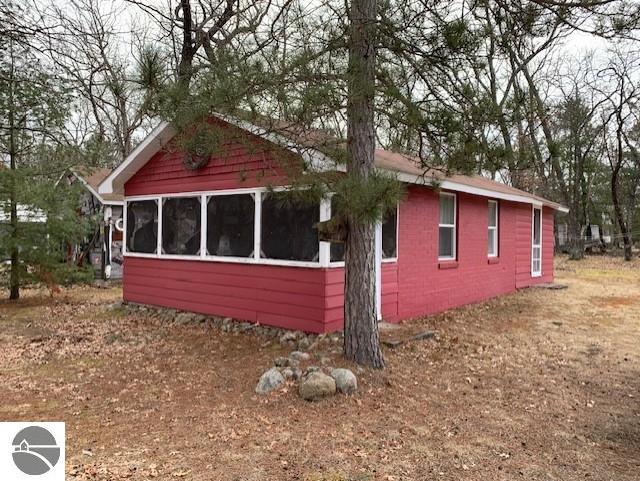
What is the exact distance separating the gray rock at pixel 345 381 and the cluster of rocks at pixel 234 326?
1.37m

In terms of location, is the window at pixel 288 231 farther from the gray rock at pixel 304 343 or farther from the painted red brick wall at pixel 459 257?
the painted red brick wall at pixel 459 257

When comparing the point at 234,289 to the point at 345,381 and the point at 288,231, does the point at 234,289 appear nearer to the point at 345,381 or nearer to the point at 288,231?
the point at 288,231

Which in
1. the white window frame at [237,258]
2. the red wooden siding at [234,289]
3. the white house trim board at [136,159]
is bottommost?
the red wooden siding at [234,289]

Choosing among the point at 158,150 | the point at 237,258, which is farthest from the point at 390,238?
the point at 158,150

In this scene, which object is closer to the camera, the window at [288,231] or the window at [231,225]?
→ the window at [288,231]

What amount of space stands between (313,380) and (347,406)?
1.28 feet

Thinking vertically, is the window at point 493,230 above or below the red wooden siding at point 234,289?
above

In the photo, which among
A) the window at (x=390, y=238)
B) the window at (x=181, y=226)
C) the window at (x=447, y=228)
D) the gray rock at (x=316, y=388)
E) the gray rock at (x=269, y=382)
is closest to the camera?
the gray rock at (x=316, y=388)

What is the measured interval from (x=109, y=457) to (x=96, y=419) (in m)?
0.87

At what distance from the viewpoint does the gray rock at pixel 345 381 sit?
4367 millimetres

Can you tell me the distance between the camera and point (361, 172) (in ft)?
15.4

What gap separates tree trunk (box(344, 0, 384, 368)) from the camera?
4406 millimetres

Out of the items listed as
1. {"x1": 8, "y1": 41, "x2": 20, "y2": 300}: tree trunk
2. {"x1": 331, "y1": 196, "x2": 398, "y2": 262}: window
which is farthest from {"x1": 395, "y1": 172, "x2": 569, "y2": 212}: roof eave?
{"x1": 8, "y1": 41, "x2": 20, "y2": 300}: tree trunk

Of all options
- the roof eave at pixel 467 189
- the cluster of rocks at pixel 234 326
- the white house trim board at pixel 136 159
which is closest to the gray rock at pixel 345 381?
the cluster of rocks at pixel 234 326
